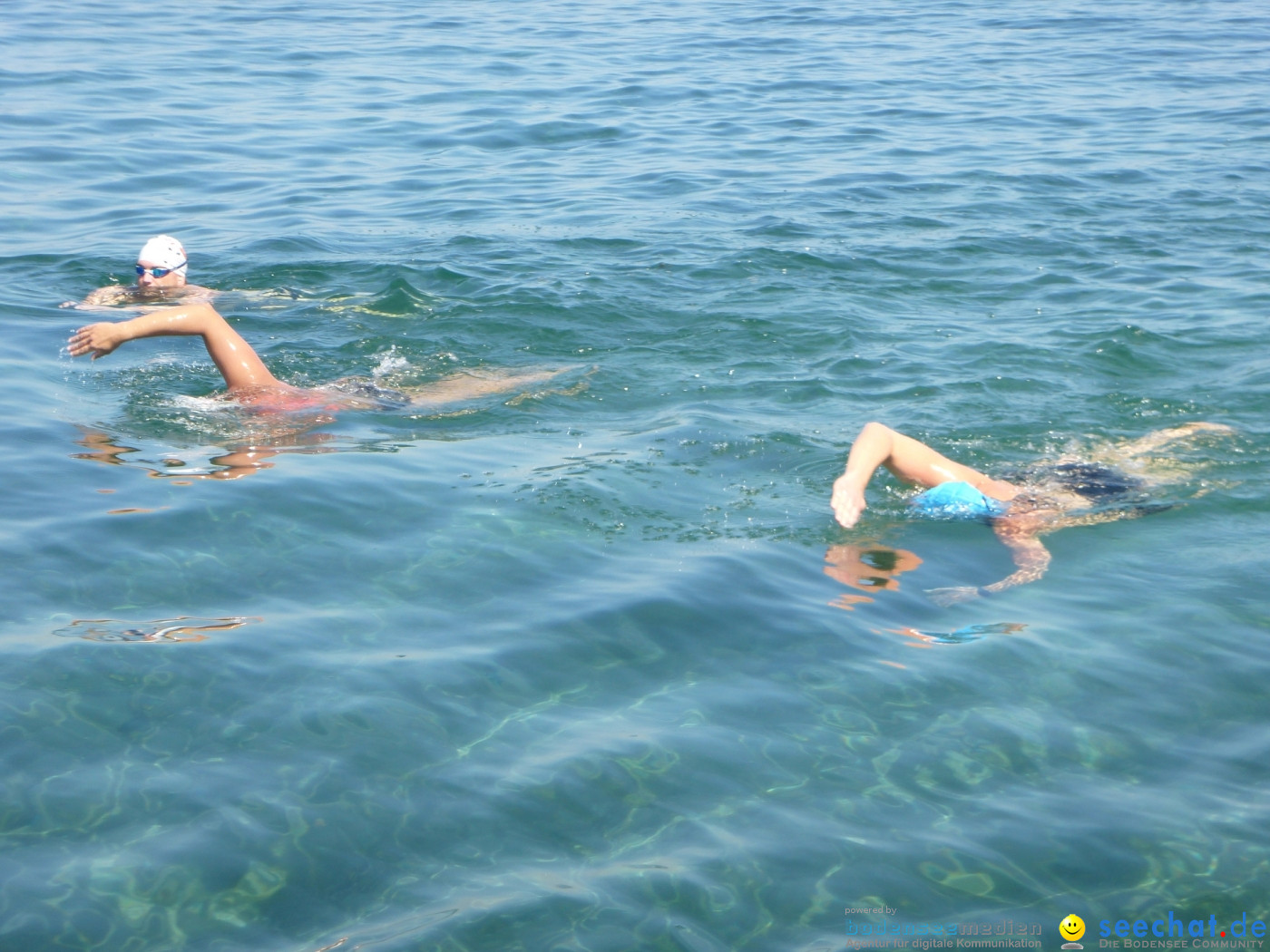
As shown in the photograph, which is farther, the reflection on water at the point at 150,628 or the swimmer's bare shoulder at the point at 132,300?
the swimmer's bare shoulder at the point at 132,300

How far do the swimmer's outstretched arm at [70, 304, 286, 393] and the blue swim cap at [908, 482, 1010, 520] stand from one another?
4012 millimetres

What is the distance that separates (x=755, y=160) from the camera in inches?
572

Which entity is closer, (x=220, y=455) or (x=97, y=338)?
(x=97, y=338)

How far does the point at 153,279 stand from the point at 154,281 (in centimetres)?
2

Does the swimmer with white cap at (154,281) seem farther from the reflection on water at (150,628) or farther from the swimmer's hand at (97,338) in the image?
the reflection on water at (150,628)

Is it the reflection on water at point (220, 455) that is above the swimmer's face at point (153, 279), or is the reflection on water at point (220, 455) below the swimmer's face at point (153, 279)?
below

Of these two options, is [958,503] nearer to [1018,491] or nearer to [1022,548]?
[1022,548]

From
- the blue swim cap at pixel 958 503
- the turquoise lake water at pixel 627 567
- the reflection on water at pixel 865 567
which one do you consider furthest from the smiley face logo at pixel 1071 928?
the blue swim cap at pixel 958 503

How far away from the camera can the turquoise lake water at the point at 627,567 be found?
3973 mm

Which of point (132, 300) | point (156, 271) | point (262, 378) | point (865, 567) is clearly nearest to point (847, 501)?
point (865, 567)

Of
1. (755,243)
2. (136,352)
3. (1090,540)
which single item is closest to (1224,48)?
(755,243)

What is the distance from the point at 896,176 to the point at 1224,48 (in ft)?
31.7

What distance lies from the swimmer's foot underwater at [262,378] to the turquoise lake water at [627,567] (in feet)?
0.52

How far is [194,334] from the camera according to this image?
7.13 meters
